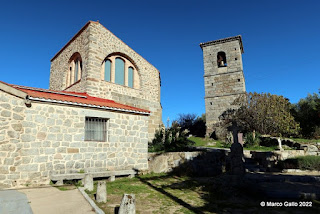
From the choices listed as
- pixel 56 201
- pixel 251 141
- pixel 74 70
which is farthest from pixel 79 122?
pixel 251 141

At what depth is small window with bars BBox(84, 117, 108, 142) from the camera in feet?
25.8

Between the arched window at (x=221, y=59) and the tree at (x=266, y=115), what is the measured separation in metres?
6.60

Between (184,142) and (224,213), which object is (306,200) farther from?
(184,142)

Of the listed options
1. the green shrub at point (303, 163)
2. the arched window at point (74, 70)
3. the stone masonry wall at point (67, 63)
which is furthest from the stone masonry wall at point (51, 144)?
the green shrub at point (303, 163)

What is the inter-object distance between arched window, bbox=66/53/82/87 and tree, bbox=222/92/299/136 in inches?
630

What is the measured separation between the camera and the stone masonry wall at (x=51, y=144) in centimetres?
604

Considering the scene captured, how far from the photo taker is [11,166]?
5.98 meters

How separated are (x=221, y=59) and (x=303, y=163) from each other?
18.2 metres

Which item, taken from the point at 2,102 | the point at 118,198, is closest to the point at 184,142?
the point at 118,198

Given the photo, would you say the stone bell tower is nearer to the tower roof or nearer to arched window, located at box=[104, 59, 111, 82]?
the tower roof

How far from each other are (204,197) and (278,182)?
335 centimetres

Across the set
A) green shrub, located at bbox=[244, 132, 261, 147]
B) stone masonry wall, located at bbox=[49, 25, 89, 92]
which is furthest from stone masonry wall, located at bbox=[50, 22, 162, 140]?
green shrub, located at bbox=[244, 132, 261, 147]

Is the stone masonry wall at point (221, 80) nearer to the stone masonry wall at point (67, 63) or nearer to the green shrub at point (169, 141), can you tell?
the green shrub at point (169, 141)

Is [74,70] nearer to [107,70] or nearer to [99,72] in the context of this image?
[107,70]
